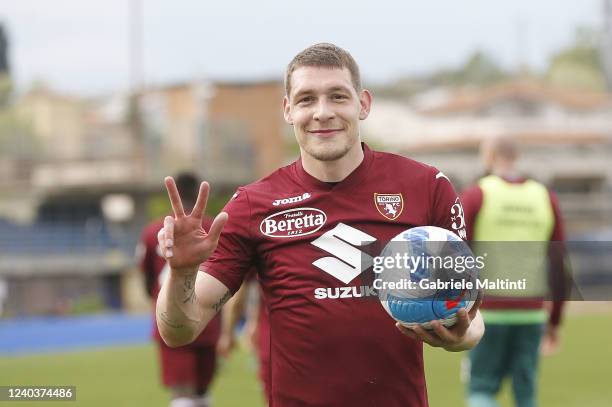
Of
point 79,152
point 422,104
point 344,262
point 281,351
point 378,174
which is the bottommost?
point 422,104

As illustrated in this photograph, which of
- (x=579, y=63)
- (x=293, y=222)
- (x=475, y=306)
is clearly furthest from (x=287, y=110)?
(x=579, y=63)

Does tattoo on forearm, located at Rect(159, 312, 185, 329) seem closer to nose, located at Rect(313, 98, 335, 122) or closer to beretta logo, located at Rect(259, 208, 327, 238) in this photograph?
beretta logo, located at Rect(259, 208, 327, 238)

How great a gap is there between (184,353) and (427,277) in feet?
18.3

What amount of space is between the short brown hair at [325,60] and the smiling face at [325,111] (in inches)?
0.8

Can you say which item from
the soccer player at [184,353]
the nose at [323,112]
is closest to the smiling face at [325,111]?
the nose at [323,112]

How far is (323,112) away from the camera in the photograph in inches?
157

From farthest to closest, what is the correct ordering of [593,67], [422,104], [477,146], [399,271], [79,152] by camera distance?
[593,67] → [422,104] → [477,146] → [79,152] → [399,271]

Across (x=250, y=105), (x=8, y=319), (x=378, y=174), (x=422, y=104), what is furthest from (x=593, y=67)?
(x=378, y=174)

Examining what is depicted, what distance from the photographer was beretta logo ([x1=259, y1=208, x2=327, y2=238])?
4125mm

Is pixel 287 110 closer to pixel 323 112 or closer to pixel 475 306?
pixel 323 112

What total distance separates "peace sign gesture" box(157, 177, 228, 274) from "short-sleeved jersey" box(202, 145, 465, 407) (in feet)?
1.40

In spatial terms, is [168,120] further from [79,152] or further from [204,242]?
[204,242]

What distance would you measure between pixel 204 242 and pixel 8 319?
28292mm

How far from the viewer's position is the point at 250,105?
52.4m
